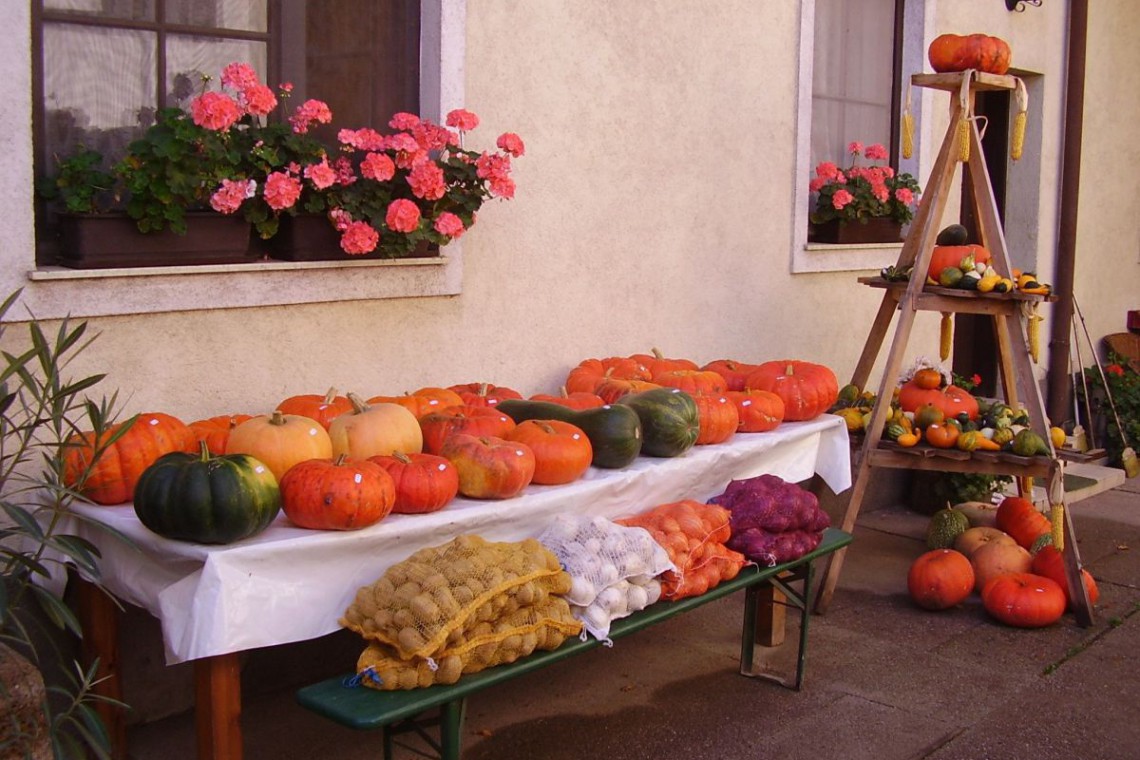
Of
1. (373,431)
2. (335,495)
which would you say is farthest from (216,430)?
(335,495)

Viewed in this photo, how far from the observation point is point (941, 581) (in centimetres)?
575

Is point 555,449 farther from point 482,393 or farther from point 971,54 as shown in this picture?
point 971,54

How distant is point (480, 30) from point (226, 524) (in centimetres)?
265

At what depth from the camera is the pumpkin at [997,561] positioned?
5945 millimetres

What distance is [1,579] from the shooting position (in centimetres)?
301

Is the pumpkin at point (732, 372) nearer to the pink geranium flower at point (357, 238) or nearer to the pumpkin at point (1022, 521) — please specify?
the pumpkin at point (1022, 521)

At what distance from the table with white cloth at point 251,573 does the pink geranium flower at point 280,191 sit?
1.17 meters

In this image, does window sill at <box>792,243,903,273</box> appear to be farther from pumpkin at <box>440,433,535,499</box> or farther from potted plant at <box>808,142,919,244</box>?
pumpkin at <box>440,433,535,499</box>

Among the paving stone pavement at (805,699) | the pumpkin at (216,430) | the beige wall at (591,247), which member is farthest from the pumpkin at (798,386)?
the pumpkin at (216,430)

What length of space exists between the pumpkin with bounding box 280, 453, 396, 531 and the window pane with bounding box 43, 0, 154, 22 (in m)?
1.82

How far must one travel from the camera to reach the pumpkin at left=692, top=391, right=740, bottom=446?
4.86 metres

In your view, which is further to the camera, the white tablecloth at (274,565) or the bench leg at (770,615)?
the bench leg at (770,615)

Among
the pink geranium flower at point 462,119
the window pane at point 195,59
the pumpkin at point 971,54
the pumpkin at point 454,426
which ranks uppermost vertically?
the pumpkin at point 971,54

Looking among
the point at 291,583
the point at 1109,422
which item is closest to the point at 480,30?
the point at 291,583
